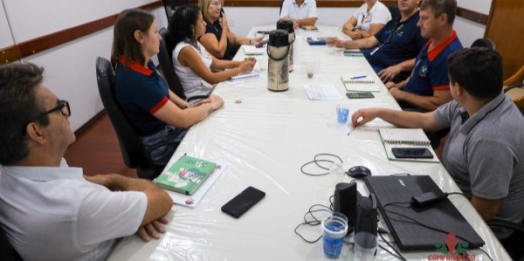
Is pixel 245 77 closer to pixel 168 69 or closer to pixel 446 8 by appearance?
pixel 168 69

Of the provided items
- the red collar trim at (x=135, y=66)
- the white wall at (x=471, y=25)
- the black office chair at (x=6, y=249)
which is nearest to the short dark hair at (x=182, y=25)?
the red collar trim at (x=135, y=66)

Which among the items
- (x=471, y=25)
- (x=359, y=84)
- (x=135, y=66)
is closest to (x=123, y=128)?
(x=135, y=66)

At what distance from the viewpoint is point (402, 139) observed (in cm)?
154

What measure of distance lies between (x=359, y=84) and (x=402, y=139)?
2.69 ft

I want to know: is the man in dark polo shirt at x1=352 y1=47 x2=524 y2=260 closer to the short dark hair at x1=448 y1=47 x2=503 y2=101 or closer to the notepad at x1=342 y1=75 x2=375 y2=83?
the short dark hair at x1=448 y1=47 x2=503 y2=101

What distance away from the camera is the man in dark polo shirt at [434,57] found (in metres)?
2.12

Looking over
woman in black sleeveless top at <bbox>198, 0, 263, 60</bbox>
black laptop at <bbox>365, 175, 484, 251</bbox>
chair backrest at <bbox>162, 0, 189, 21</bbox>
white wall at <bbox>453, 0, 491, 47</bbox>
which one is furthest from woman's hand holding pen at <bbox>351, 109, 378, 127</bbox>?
chair backrest at <bbox>162, 0, 189, 21</bbox>

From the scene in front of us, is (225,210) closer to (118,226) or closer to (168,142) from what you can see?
(118,226)

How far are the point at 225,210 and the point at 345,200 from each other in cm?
39

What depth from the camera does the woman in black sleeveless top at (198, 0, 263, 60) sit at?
309 centimetres

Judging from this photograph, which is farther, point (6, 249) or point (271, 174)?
point (271, 174)

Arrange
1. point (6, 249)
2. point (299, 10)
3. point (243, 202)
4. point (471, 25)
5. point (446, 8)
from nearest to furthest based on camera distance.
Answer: point (6, 249), point (243, 202), point (446, 8), point (471, 25), point (299, 10)

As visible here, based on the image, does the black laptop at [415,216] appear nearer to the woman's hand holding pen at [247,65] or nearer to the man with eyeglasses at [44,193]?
the man with eyeglasses at [44,193]

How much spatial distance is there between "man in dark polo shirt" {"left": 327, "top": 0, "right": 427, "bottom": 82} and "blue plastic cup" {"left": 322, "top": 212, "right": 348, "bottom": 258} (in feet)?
6.95
